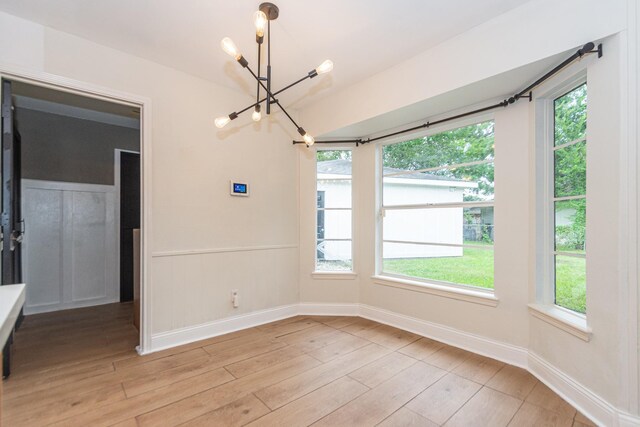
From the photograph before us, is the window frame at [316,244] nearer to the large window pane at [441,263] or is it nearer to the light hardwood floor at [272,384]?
the large window pane at [441,263]

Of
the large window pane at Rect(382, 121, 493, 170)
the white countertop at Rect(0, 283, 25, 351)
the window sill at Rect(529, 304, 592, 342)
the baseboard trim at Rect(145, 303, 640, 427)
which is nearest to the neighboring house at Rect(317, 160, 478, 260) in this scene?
the large window pane at Rect(382, 121, 493, 170)

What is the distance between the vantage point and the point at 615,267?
63.3 inches

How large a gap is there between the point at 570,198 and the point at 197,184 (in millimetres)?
3040

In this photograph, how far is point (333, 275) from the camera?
358cm

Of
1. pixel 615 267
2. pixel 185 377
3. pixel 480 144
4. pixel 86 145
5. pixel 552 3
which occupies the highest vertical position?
pixel 552 3

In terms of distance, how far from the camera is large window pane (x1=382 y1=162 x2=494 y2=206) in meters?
Result: 2.62

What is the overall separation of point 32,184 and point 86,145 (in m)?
0.77

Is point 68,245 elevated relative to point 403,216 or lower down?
lower down

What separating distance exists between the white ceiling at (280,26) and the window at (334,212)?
120 cm

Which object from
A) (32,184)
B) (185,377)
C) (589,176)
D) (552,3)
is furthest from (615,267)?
(32,184)

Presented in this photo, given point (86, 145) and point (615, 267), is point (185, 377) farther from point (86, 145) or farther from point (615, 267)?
point (86, 145)

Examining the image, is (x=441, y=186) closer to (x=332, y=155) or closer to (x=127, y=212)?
(x=332, y=155)

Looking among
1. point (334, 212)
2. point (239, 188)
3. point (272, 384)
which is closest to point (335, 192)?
point (334, 212)

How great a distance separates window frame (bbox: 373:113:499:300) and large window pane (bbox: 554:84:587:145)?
17.8 inches
